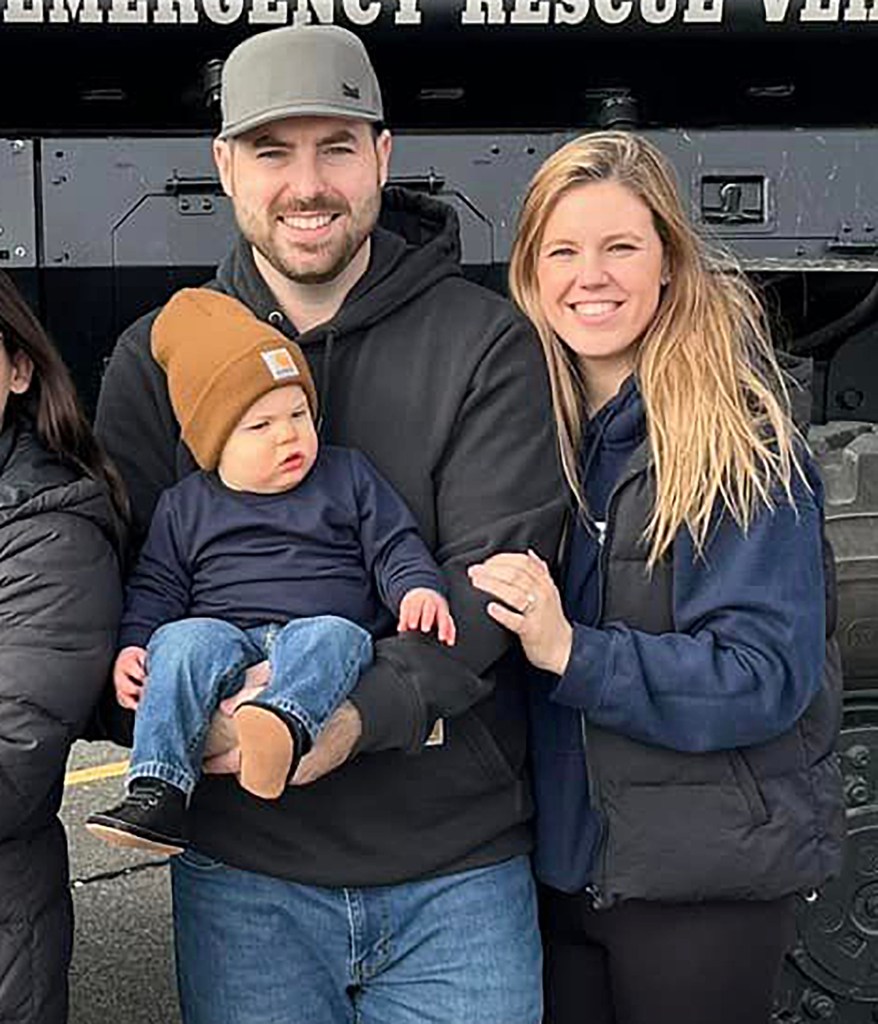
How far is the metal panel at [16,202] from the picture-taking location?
9.73ft

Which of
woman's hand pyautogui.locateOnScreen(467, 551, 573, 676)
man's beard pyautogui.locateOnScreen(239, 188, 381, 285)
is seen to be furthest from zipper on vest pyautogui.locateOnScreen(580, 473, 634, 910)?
man's beard pyautogui.locateOnScreen(239, 188, 381, 285)

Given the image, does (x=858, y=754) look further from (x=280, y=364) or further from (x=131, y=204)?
(x=131, y=204)

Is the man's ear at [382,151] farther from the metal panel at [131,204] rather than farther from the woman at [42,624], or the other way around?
the metal panel at [131,204]

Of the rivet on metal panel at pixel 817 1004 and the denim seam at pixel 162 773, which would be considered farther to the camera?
the rivet on metal panel at pixel 817 1004

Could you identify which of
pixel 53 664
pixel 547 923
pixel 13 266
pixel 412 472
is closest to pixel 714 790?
pixel 547 923

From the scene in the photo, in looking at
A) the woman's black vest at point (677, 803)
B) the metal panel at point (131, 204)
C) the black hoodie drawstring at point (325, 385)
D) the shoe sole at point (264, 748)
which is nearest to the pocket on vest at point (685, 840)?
the woman's black vest at point (677, 803)

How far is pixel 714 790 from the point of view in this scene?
216 centimetres

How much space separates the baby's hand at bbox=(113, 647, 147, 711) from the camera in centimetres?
204

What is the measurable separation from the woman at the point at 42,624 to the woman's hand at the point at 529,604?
459 mm

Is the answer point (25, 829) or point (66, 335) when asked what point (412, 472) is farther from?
point (66, 335)

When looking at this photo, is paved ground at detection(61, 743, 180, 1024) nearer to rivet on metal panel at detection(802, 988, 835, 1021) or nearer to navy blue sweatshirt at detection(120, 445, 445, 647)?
rivet on metal panel at detection(802, 988, 835, 1021)

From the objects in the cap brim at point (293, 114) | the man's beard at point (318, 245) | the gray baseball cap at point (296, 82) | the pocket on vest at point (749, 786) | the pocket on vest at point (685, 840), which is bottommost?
the pocket on vest at point (685, 840)

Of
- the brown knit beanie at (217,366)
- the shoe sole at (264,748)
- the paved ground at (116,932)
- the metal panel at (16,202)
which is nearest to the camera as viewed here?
the shoe sole at (264,748)

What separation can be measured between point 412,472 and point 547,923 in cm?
70
